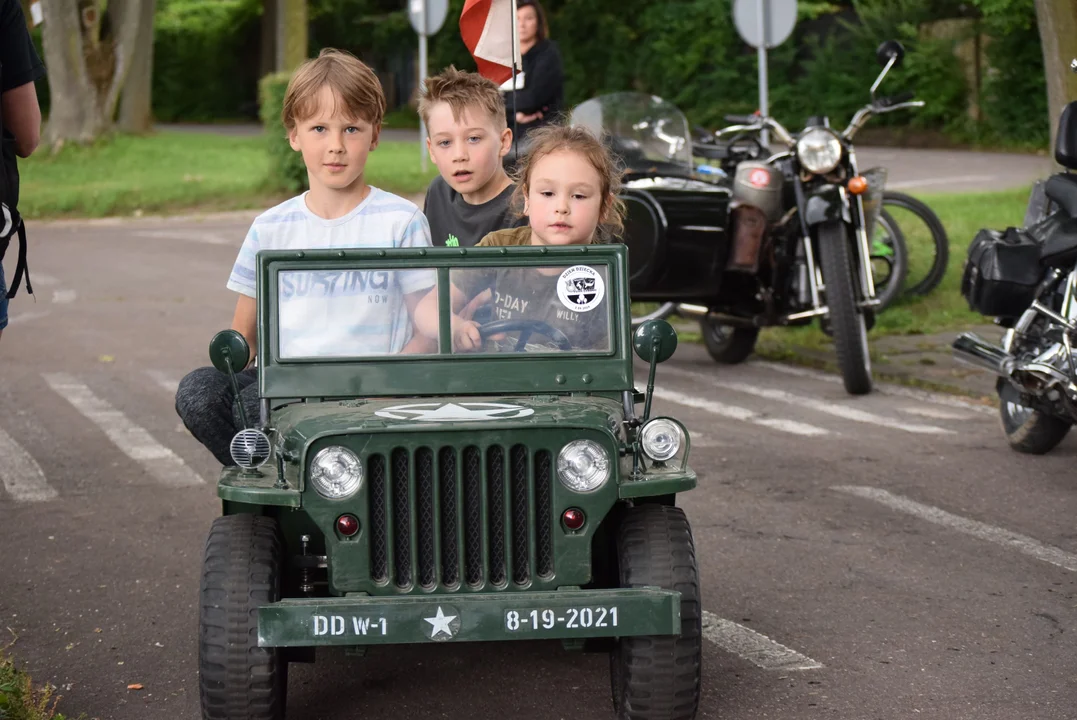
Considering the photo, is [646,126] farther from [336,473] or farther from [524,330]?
[336,473]

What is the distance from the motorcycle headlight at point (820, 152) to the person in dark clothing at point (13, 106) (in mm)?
5655

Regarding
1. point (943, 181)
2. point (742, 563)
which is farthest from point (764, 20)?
point (943, 181)

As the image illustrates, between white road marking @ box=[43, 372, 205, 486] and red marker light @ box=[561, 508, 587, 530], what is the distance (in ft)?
12.1

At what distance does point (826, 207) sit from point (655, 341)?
17.3 feet

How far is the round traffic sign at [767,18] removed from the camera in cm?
1364

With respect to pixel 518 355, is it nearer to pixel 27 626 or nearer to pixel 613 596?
pixel 613 596

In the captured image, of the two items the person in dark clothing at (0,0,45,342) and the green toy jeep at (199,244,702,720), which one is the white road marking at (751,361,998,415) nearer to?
the green toy jeep at (199,244,702,720)

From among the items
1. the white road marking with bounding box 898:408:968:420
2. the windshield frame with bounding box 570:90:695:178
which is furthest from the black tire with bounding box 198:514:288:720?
the windshield frame with bounding box 570:90:695:178

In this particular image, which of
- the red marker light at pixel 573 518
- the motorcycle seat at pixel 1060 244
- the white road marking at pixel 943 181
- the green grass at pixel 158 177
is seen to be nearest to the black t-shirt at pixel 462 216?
the red marker light at pixel 573 518

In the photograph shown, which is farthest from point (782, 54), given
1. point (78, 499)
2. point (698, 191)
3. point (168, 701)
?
point (168, 701)

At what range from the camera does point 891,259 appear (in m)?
11.7

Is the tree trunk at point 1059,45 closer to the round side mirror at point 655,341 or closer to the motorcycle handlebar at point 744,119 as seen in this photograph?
the motorcycle handlebar at point 744,119

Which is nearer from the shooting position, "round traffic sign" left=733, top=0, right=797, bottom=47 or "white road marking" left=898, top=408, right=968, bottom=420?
"white road marking" left=898, top=408, right=968, bottom=420

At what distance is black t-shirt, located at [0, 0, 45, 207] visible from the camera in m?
5.07
